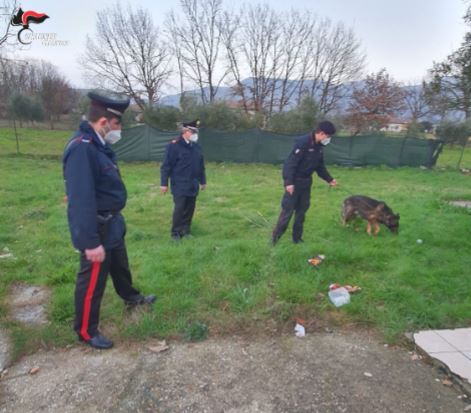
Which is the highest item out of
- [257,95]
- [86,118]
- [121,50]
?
[121,50]

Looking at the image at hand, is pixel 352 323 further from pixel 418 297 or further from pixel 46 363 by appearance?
pixel 46 363

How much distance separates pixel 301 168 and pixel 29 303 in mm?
3418

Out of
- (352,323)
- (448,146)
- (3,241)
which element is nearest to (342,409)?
(352,323)

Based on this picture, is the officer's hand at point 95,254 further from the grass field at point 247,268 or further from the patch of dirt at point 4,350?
the patch of dirt at point 4,350

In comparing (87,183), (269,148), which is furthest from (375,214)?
(269,148)

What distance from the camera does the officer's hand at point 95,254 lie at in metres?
2.46

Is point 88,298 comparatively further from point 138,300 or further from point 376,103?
point 376,103

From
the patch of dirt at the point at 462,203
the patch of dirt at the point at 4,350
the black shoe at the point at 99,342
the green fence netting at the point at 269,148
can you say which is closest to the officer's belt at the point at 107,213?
the black shoe at the point at 99,342

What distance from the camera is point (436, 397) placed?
2.36 metres

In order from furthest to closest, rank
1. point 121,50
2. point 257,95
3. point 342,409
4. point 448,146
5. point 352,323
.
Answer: point 257,95 → point 121,50 → point 448,146 → point 352,323 → point 342,409

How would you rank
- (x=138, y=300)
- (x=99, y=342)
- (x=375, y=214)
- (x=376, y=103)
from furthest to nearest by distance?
(x=376, y=103) < (x=375, y=214) < (x=138, y=300) < (x=99, y=342)

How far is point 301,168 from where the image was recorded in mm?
4586

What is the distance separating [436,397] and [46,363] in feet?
9.06

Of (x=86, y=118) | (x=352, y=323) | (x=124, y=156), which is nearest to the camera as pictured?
(x=86, y=118)
